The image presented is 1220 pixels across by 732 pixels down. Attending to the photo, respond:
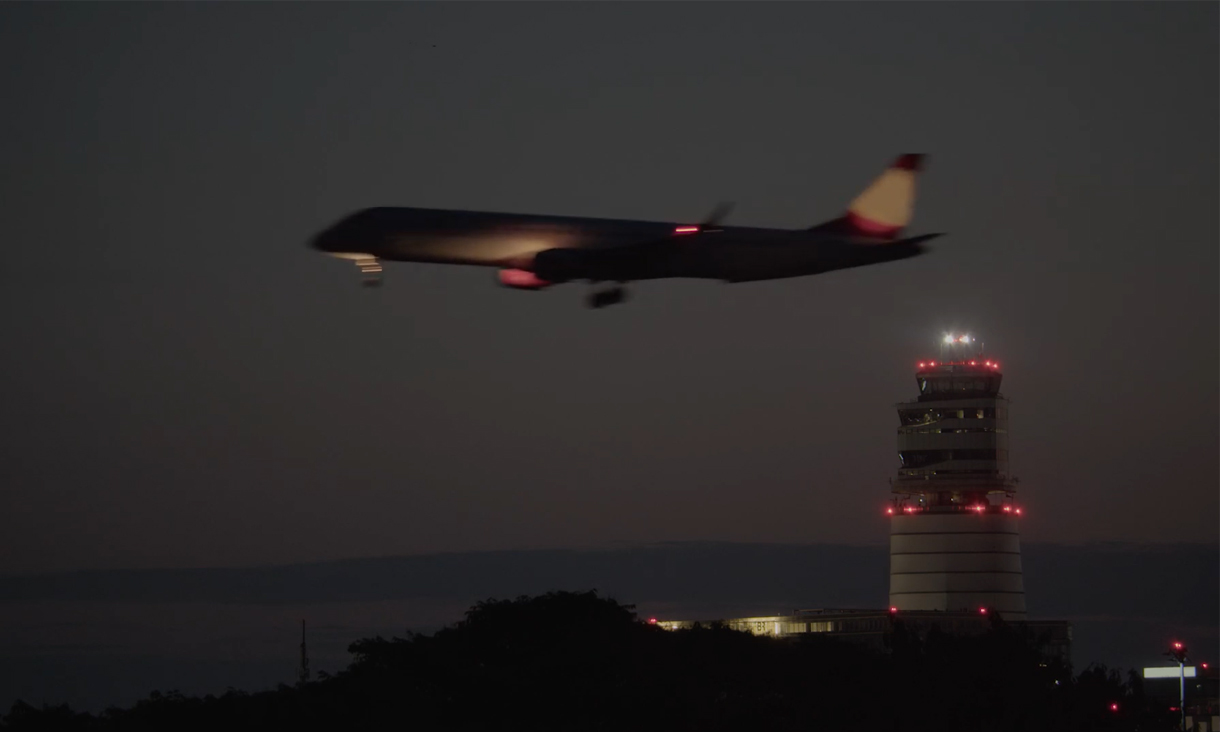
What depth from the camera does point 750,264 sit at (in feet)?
235

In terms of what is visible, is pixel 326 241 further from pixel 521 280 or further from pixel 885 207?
pixel 885 207

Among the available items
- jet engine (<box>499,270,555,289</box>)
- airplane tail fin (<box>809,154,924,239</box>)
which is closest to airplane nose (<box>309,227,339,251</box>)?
jet engine (<box>499,270,555,289</box>)

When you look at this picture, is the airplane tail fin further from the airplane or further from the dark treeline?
the dark treeline

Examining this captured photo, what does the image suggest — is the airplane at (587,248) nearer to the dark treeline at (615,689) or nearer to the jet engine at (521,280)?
the jet engine at (521,280)

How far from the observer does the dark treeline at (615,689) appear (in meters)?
105

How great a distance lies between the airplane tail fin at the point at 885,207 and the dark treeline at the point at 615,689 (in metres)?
32.7

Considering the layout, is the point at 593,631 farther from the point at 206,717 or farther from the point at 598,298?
the point at 598,298

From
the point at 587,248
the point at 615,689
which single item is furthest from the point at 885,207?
the point at 615,689

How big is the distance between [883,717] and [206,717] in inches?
1698

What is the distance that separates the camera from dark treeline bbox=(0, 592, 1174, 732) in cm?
10481

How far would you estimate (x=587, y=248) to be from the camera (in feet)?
226

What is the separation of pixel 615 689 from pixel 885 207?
3550 cm

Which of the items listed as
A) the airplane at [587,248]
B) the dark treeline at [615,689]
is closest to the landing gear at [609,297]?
the airplane at [587,248]

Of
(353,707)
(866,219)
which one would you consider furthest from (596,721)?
(866,219)
